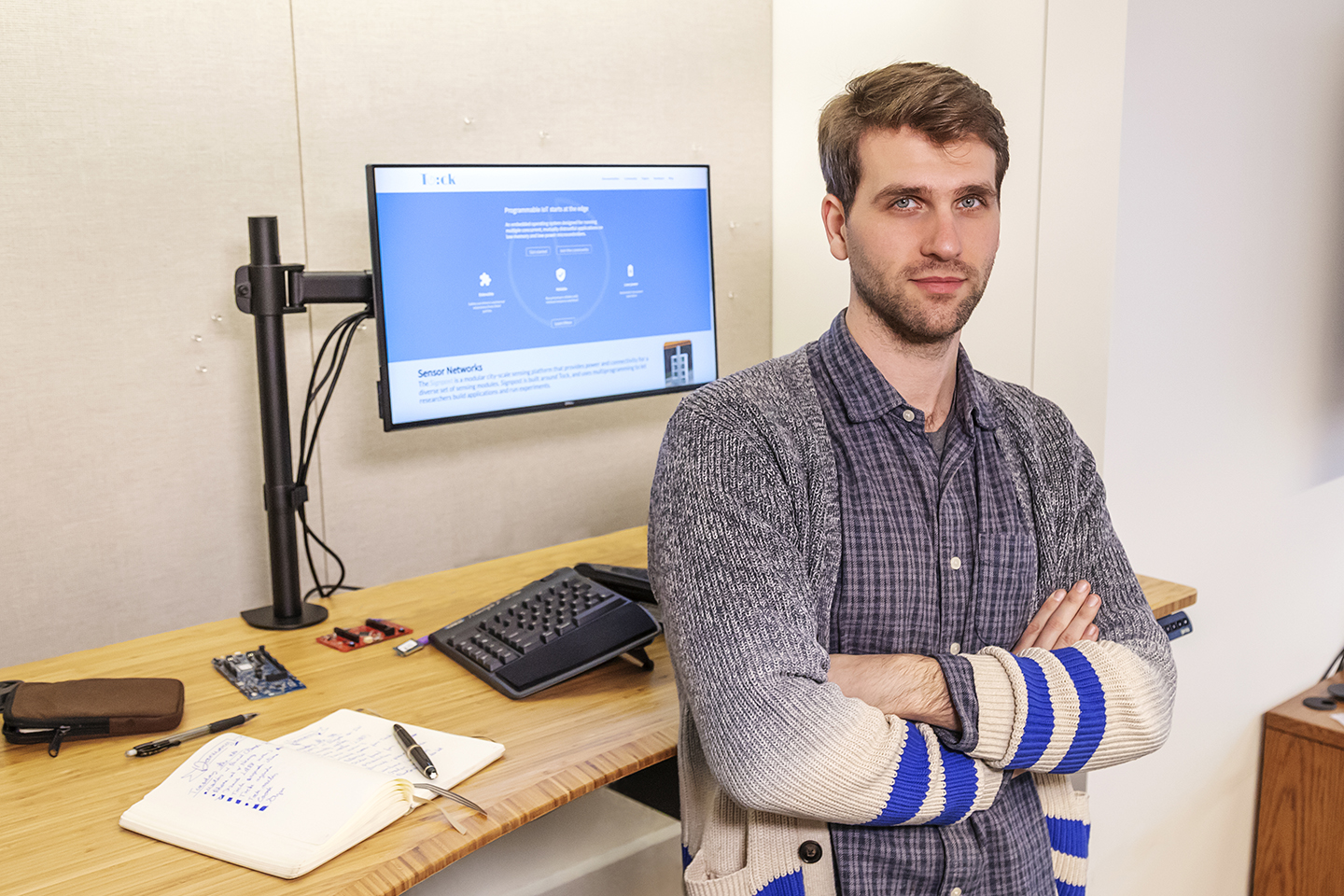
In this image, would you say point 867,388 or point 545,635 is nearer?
point 867,388

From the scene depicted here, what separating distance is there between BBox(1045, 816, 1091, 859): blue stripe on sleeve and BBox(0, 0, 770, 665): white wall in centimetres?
122

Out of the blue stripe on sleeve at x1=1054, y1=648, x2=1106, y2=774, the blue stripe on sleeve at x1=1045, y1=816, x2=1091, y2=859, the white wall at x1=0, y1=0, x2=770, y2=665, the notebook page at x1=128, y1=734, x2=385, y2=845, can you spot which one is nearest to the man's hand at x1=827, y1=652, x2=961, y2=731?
the blue stripe on sleeve at x1=1054, y1=648, x2=1106, y2=774

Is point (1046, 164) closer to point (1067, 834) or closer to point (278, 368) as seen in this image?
point (1067, 834)

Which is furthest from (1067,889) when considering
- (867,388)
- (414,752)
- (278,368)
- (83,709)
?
(278,368)

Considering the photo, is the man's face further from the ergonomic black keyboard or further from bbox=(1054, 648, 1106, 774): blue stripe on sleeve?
the ergonomic black keyboard

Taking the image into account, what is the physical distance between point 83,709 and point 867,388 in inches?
38.5

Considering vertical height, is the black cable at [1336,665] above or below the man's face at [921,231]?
below

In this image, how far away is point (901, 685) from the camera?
1.15 metres

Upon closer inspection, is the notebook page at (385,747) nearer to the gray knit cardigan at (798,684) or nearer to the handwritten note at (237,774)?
the handwritten note at (237,774)

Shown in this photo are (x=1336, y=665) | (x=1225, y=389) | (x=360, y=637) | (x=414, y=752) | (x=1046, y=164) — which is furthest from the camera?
(x=1336, y=665)

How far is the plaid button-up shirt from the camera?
1165 millimetres

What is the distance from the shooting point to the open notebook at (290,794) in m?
1.01

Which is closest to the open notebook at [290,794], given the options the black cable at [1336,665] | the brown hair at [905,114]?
the brown hair at [905,114]

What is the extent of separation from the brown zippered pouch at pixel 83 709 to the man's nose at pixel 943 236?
3.41ft
